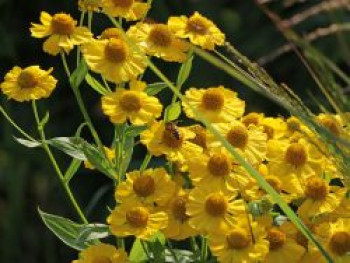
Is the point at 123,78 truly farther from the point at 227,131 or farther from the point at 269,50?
the point at 269,50

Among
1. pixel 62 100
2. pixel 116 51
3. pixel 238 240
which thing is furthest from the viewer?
pixel 62 100

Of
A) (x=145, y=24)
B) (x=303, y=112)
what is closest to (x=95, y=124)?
(x=145, y=24)

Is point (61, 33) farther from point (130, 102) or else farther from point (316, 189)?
point (316, 189)

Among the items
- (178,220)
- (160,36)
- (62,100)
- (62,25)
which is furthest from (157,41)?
(62,100)

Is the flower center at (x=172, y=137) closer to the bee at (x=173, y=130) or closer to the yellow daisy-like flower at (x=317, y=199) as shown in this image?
the bee at (x=173, y=130)

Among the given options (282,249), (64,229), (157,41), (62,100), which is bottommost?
(62,100)

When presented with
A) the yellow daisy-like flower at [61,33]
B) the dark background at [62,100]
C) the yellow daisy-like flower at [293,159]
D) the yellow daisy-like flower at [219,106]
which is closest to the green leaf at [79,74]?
the yellow daisy-like flower at [61,33]

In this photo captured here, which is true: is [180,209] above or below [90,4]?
below
